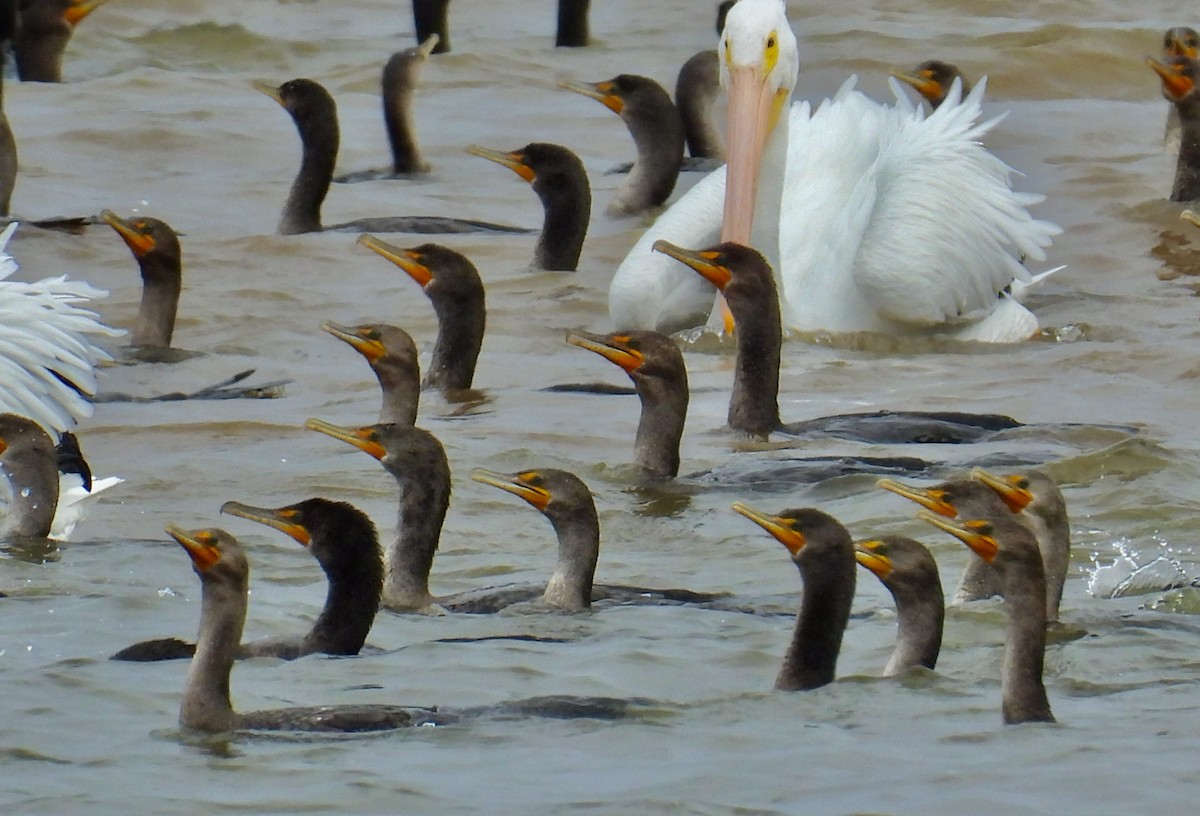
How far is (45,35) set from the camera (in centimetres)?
1781

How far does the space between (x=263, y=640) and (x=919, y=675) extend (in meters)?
1.67

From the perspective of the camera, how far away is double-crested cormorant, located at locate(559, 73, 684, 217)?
48.0 feet

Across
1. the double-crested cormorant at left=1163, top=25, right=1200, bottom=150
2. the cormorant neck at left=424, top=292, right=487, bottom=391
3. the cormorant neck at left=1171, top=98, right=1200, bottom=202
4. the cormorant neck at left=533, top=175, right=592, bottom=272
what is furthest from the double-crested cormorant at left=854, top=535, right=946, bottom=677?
the double-crested cormorant at left=1163, top=25, right=1200, bottom=150

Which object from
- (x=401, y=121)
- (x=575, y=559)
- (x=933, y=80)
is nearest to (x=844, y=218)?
(x=575, y=559)

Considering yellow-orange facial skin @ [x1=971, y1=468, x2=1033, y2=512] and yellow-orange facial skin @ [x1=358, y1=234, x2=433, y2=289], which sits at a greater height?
yellow-orange facial skin @ [x1=971, y1=468, x2=1033, y2=512]

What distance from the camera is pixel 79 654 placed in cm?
680

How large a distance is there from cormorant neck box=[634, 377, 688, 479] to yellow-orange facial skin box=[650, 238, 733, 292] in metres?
0.86

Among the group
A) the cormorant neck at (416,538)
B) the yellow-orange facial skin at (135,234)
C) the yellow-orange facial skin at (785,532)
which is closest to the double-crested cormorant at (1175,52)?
the yellow-orange facial skin at (135,234)

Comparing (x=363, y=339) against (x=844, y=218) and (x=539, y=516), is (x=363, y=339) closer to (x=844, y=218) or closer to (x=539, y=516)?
(x=539, y=516)

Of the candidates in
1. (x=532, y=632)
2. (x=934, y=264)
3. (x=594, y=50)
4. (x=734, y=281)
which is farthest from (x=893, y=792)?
(x=594, y=50)

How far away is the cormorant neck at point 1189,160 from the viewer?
1397cm

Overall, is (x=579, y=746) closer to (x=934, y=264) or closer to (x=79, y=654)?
(x=79, y=654)

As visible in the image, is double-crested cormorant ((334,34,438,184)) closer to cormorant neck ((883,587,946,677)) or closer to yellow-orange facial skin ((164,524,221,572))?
yellow-orange facial skin ((164,524,221,572))

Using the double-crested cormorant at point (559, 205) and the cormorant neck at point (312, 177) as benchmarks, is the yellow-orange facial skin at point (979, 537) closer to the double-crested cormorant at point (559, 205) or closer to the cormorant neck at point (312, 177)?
the double-crested cormorant at point (559, 205)
